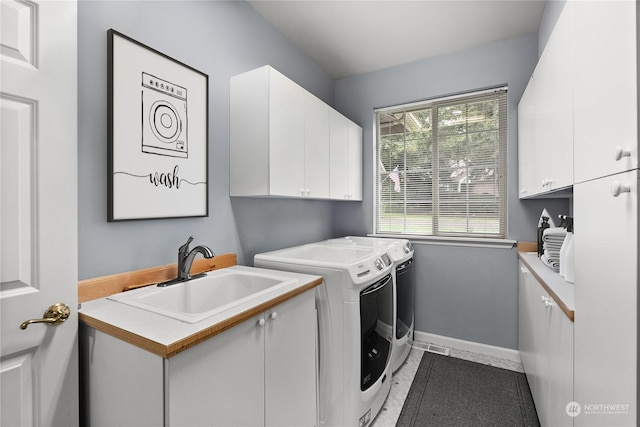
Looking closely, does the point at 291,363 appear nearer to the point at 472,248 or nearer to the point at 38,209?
the point at 38,209

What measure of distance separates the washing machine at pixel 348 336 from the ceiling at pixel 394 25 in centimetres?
180

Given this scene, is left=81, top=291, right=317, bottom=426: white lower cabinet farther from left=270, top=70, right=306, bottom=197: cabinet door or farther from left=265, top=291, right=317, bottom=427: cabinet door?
left=270, top=70, right=306, bottom=197: cabinet door

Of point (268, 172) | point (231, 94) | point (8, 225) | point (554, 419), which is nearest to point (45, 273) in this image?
point (8, 225)

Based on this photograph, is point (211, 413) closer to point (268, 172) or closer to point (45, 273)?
point (45, 273)

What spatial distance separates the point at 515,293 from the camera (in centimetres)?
256

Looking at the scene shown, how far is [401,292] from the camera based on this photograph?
2.36 meters

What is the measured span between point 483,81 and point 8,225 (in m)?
3.23

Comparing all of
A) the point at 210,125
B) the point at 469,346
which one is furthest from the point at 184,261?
the point at 469,346

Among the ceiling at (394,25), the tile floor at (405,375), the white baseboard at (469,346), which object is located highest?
the ceiling at (394,25)

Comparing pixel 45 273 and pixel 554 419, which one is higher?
pixel 45 273

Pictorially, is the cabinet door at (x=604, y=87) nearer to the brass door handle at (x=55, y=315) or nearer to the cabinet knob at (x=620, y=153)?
the cabinet knob at (x=620, y=153)

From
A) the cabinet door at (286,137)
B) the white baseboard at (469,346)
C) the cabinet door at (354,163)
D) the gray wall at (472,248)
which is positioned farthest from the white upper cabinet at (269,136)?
the white baseboard at (469,346)

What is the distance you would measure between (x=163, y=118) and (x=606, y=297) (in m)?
1.90

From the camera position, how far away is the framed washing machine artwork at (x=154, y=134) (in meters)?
1.37
